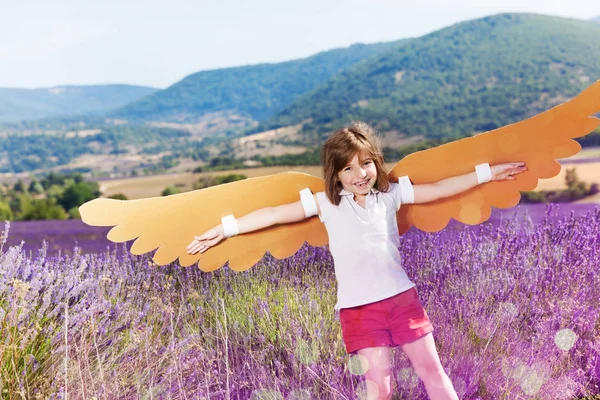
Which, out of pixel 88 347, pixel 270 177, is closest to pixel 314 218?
pixel 270 177

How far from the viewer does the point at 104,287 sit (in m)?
2.89

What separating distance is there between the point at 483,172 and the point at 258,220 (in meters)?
1.02

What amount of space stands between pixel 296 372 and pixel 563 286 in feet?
5.25

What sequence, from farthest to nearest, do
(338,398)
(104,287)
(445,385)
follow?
(104,287)
(338,398)
(445,385)

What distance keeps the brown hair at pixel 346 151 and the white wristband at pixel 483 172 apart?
45 centimetres

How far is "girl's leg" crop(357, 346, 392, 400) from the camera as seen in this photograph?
2.08 meters

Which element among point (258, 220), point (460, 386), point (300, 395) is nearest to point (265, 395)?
point (300, 395)

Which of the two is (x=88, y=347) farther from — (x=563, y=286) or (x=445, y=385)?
(x=563, y=286)

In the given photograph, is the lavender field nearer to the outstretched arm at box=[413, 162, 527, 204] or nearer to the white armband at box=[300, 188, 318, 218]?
the white armband at box=[300, 188, 318, 218]

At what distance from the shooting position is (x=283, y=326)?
2629 mm

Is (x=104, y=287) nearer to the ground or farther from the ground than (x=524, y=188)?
nearer to the ground

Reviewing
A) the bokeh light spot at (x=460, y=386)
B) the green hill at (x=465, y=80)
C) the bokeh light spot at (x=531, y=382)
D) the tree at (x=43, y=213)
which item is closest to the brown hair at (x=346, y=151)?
the bokeh light spot at (x=460, y=386)

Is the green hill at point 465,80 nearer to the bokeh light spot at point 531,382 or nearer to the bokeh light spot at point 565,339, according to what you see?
the bokeh light spot at point 565,339

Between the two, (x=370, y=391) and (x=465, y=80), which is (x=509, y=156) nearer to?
(x=370, y=391)
